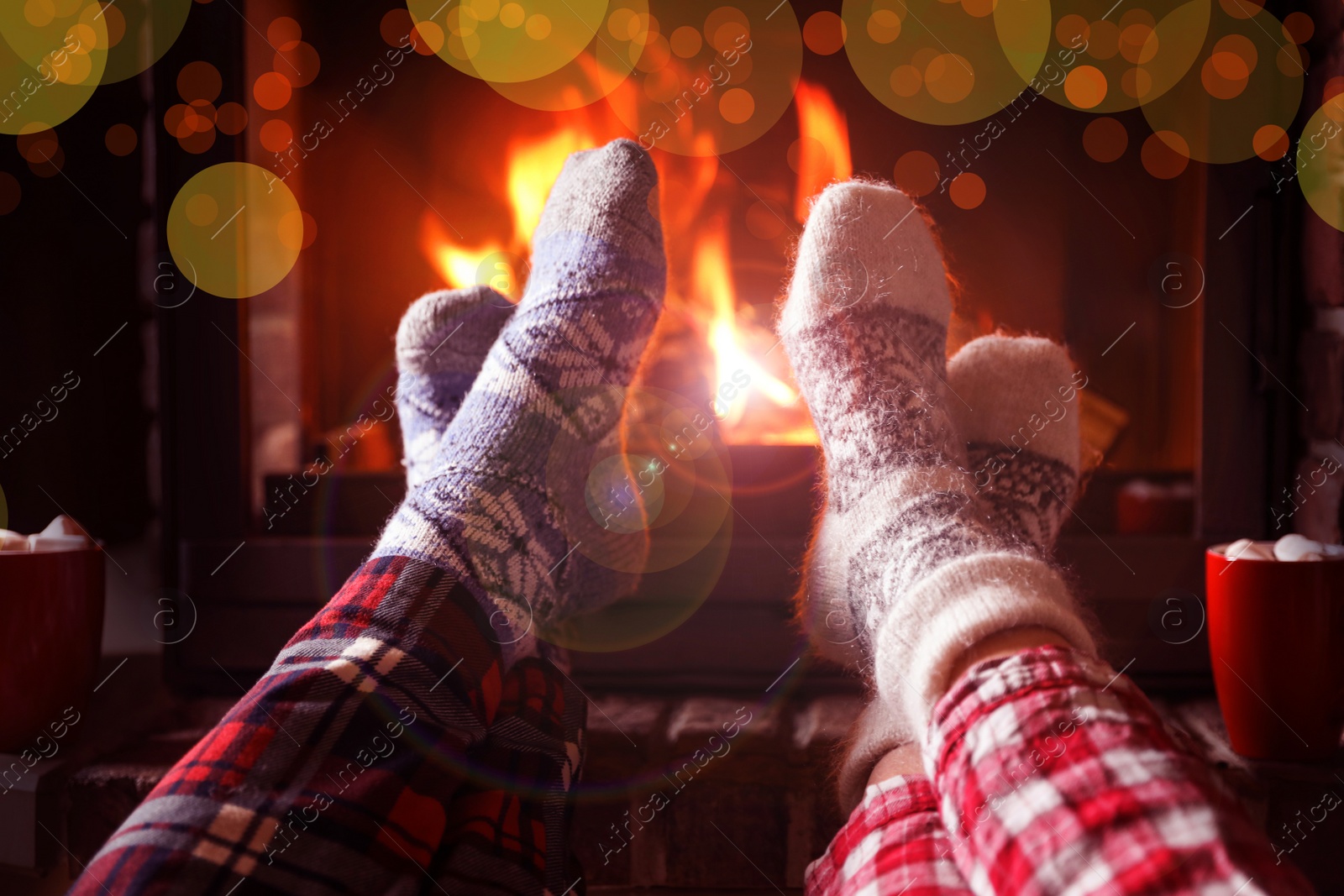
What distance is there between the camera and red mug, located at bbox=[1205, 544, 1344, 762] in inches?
23.5

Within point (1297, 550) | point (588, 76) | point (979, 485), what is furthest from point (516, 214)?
point (1297, 550)

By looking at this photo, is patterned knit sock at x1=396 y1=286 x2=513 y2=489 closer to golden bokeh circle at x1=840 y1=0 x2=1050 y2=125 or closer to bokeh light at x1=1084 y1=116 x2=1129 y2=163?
golden bokeh circle at x1=840 y1=0 x2=1050 y2=125

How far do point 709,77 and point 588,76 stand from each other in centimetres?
15

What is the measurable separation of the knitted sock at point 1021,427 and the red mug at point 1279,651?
152 mm

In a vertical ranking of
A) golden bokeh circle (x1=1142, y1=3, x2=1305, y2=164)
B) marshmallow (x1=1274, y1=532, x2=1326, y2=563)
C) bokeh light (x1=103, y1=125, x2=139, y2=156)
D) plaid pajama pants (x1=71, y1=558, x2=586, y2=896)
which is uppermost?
golden bokeh circle (x1=1142, y1=3, x2=1305, y2=164)

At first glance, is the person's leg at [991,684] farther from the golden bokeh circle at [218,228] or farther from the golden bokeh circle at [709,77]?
the golden bokeh circle at [218,228]

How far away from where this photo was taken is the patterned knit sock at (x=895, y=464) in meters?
0.44

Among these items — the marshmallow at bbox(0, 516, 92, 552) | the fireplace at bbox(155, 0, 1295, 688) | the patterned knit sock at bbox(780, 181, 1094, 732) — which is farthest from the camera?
the fireplace at bbox(155, 0, 1295, 688)

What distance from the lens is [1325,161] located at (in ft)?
2.39

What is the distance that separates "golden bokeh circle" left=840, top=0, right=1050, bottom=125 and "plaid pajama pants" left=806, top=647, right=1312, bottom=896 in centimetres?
76

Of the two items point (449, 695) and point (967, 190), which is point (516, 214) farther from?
point (449, 695)

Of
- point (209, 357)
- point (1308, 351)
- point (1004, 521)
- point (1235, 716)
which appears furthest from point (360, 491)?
point (1308, 351)

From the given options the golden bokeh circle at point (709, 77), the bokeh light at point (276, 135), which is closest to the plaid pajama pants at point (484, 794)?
the bokeh light at point (276, 135)

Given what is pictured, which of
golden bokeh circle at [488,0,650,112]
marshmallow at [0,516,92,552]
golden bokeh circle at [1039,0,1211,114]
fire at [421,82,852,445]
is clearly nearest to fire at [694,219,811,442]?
fire at [421,82,852,445]
